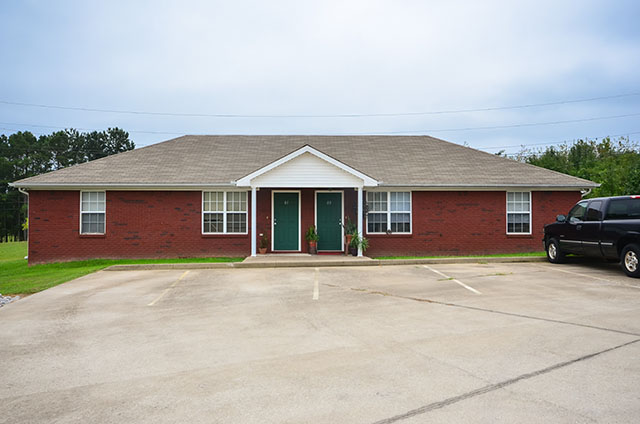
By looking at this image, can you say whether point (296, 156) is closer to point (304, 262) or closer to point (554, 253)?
point (304, 262)

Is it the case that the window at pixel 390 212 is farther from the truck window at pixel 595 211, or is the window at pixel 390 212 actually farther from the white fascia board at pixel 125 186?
the truck window at pixel 595 211

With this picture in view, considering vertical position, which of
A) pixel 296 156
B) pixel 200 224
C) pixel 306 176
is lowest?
pixel 200 224

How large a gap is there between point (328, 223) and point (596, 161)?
116 feet

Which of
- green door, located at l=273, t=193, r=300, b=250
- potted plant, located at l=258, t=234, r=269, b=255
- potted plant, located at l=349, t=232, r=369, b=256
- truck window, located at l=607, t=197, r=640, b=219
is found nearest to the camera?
truck window, located at l=607, t=197, r=640, b=219

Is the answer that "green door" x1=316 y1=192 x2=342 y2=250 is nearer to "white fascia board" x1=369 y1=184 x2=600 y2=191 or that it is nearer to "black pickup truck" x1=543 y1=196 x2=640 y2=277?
"white fascia board" x1=369 y1=184 x2=600 y2=191

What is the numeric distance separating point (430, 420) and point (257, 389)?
1.69 m

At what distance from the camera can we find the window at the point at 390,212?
18.7 meters

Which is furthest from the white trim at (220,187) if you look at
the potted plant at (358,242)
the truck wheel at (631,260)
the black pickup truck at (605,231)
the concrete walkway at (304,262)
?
the truck wheel at (631,260)

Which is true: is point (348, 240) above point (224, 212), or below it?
below

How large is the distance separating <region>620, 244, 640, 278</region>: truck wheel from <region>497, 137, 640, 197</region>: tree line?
1970cm

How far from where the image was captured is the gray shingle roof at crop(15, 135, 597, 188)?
18.0m

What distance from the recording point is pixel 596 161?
43.0 metres

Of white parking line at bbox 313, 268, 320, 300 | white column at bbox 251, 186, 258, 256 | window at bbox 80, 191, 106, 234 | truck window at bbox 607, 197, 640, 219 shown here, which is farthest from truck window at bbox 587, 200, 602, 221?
window at bbox 80, 191, 106, 234

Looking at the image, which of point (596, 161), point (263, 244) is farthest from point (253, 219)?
point (596, 161)
